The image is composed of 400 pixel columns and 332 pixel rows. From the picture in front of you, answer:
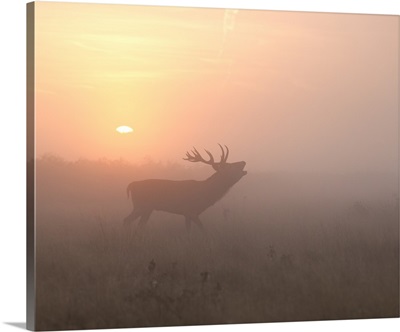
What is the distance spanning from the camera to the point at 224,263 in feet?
39.3

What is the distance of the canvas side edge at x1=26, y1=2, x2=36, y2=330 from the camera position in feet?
37.5

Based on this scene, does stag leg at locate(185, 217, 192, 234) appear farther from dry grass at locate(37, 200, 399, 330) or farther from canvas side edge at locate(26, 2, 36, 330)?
canvas side edge at locate(26, 2, 36, 330)

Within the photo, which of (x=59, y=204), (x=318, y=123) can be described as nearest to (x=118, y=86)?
(x=59, y=204)

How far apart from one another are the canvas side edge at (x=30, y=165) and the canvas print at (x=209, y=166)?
0.06 feet

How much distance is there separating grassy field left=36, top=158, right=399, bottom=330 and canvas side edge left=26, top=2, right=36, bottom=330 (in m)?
0.08

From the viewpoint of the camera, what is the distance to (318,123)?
40.4ft

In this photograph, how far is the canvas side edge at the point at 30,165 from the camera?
11.4 metres

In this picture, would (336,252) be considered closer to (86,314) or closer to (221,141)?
(221,141)
